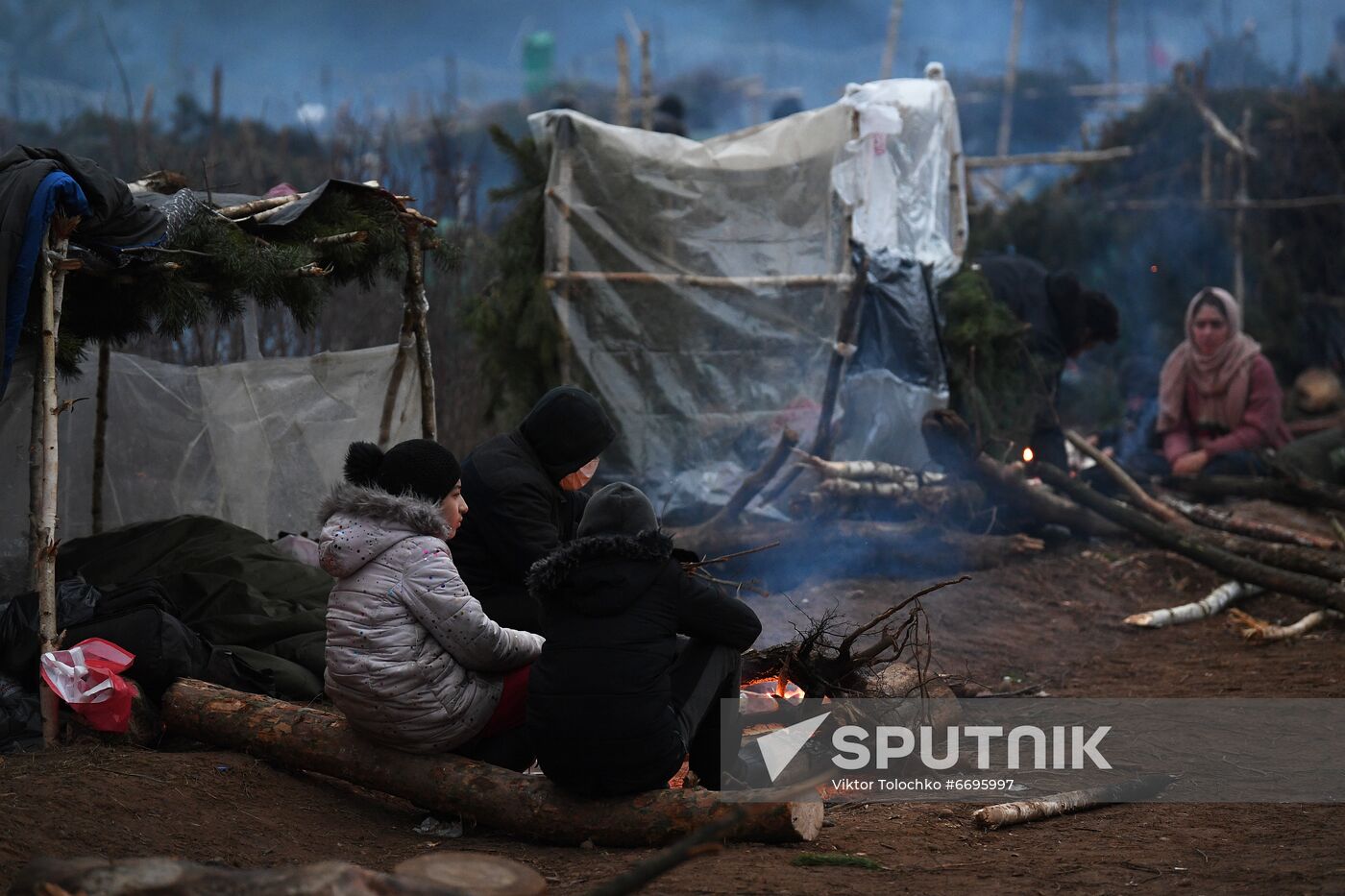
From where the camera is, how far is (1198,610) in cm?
775

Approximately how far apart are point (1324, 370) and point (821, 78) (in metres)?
27.8

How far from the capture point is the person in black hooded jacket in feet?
15.9

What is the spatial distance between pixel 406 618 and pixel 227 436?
3.27m

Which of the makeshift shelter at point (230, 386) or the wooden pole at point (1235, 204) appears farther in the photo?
the wooden pole at point (1235, 204)

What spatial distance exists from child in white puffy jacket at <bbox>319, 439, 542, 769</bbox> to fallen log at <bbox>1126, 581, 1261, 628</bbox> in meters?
4.78

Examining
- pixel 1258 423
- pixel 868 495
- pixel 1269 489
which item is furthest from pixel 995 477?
pixel 1258 423

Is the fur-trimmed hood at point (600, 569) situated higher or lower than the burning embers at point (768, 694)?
higher

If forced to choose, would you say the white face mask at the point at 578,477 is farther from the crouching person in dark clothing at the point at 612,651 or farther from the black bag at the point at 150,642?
the black bag at the point at 150,642

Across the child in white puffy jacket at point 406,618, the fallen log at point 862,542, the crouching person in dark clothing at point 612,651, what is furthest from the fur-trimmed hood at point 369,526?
the fallen log at point 862,542

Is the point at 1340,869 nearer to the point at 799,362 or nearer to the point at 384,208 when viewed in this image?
the point at 384,208

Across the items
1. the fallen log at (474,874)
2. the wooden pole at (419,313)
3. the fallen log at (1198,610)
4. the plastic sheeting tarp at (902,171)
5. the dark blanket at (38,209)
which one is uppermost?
the plastic sheeting tarp at (902,171)

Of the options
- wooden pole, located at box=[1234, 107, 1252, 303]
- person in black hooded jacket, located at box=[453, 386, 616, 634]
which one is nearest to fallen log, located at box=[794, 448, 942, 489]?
person in black hooded jacket, located at box=[453, 386, 616, 634]

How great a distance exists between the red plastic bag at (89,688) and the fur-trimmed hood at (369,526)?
1.16 meters

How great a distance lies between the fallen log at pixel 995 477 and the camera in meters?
8.19
